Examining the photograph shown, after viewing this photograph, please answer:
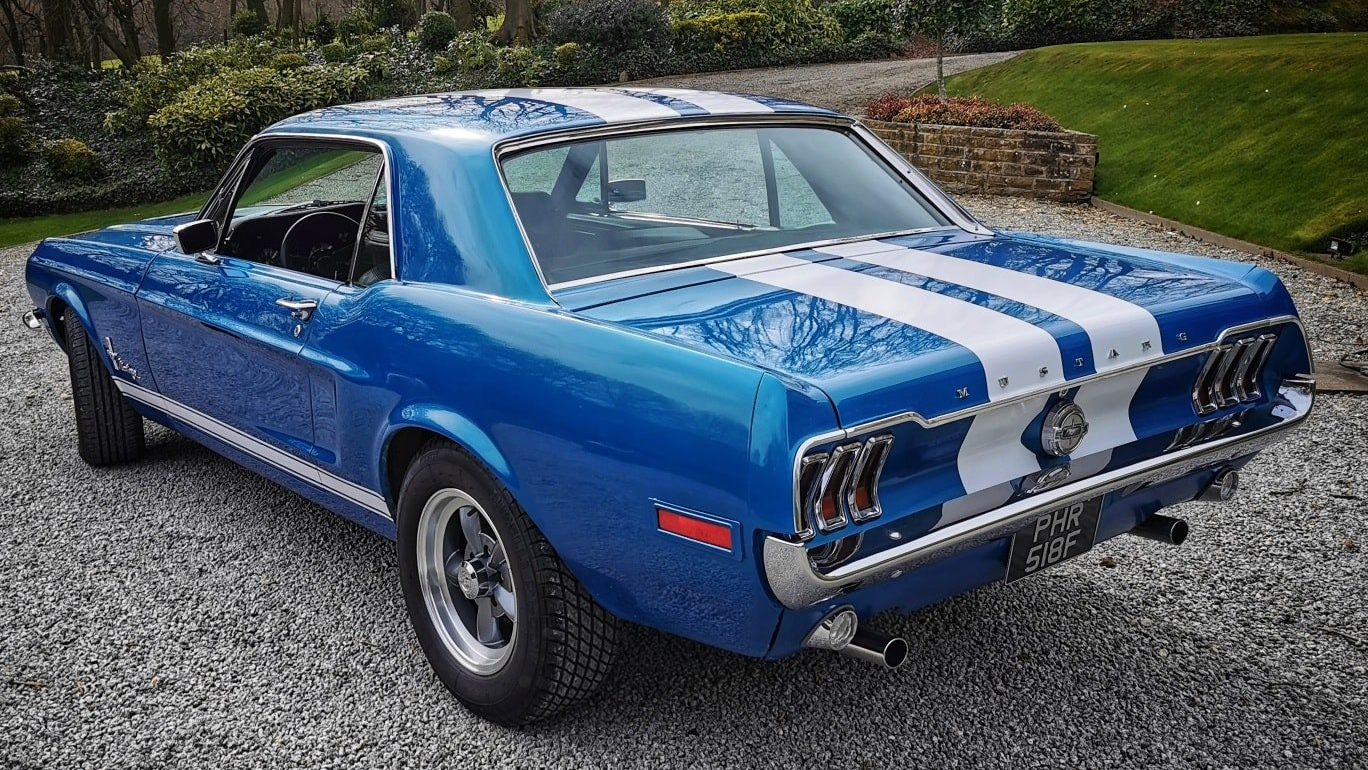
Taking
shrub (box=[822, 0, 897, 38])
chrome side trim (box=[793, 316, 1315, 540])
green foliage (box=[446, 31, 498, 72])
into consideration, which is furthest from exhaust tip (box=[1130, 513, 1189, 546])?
shrub (box=[822, 0, 897, 38])

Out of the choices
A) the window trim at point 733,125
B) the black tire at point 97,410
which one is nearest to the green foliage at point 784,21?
the black tire at point 97,410

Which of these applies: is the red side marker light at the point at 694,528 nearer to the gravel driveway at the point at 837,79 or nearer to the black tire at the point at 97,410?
the black tire at the point at 97,410

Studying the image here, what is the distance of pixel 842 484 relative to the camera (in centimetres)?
213

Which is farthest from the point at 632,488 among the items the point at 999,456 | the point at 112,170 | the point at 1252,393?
the point at 112,170

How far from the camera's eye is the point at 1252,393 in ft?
9.34

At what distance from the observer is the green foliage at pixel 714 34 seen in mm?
21766

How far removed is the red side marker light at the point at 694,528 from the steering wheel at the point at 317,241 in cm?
169

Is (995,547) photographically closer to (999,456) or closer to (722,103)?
(999,456)

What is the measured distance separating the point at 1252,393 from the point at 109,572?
3541 millimetres

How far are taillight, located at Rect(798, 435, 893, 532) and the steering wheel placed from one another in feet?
6.36

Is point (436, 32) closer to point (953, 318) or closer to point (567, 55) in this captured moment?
point (567, 55)

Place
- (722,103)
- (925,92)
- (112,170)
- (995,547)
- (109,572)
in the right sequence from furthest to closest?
(925,92), (112,170), (109,572), (722,103), (995,547)

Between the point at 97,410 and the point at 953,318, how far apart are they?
3669 millimetres

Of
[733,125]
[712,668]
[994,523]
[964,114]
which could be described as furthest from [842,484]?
[964,114]
